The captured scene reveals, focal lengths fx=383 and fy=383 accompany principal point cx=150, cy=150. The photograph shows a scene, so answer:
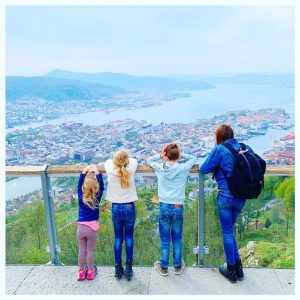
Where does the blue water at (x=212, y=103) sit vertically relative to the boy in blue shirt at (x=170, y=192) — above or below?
above

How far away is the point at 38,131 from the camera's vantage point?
12.6 m

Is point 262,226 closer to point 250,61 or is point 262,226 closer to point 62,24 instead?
point 250,61

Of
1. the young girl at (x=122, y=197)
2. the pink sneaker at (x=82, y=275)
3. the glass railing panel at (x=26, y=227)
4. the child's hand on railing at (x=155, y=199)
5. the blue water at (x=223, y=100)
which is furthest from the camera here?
the blue water at (x=223, y=100)

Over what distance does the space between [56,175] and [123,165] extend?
0.78 m

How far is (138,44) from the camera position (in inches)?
1767

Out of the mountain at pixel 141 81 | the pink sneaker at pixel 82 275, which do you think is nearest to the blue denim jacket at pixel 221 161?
the pink sneaker at pixel 82 275

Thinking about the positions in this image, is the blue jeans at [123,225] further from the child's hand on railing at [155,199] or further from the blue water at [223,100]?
the blue water at [223,100]

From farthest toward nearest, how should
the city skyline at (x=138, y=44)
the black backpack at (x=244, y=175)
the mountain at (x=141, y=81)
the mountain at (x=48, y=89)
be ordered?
1. the city skyline at (x=138, y=44)
2. the mountain at (x=141, y=81)
3. the mountain at (x=48, y=89)
4. the black backpack at (x=244, y=175)

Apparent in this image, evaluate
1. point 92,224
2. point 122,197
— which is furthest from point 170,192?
point 92,224

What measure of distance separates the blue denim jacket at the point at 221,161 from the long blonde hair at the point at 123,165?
682 mm

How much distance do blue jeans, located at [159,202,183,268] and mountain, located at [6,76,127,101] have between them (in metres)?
14.9

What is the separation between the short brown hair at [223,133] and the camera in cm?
328

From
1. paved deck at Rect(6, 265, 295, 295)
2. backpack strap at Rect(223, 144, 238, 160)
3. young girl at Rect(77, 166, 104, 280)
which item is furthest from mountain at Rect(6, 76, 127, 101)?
backpack strap at Rect(223, 144, 238, 160)

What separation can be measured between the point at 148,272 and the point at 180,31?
4028 cm
